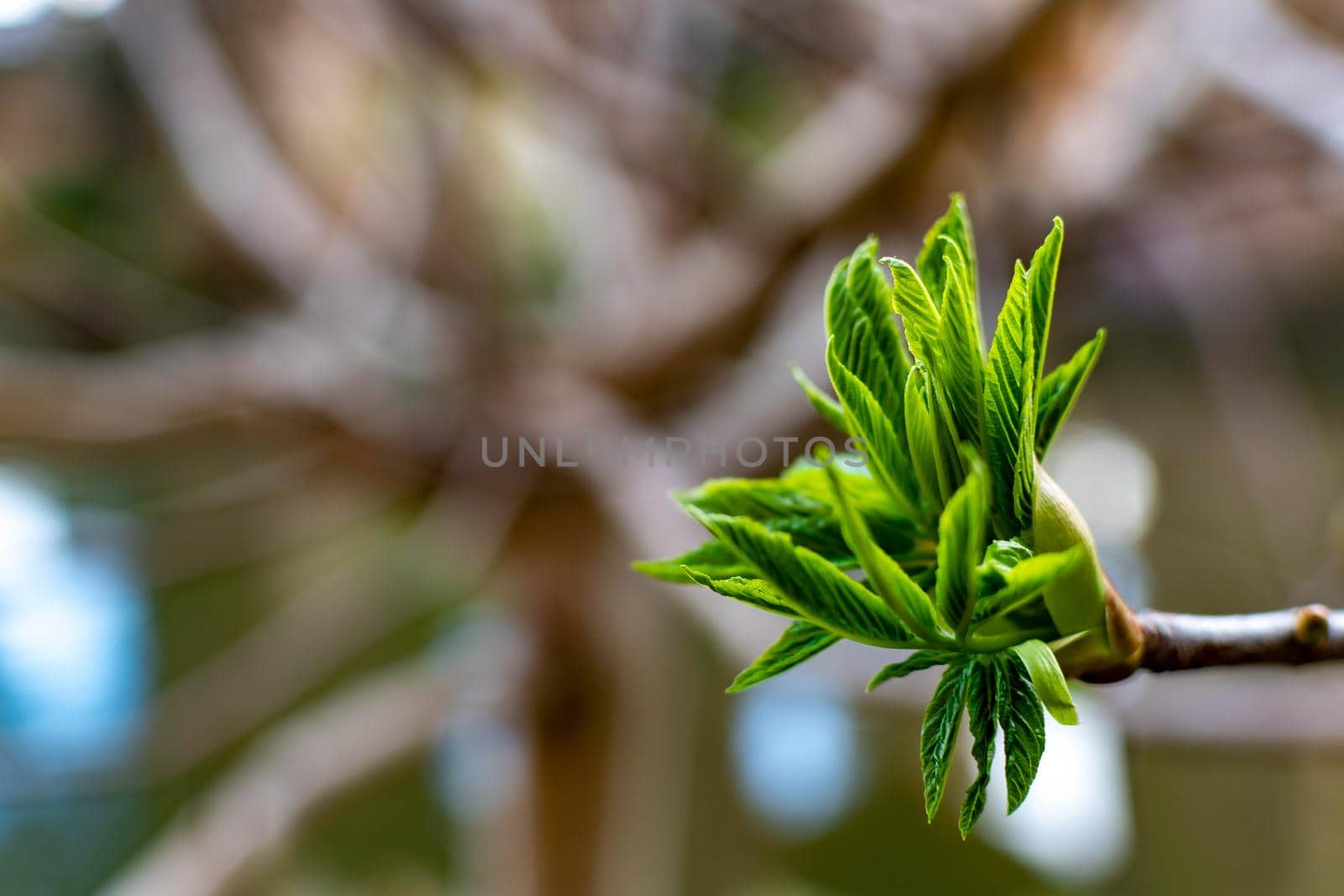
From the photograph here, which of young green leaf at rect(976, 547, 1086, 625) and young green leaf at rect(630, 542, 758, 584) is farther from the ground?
young green leaf at rect(630, 542, 758, 584)

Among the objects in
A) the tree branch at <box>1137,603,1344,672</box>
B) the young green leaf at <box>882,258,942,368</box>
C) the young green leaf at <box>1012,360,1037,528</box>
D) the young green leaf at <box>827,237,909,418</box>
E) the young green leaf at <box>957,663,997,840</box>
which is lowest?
the young green leaf at <box>957,663,997,840</box>

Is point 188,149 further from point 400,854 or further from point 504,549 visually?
point 400,854
